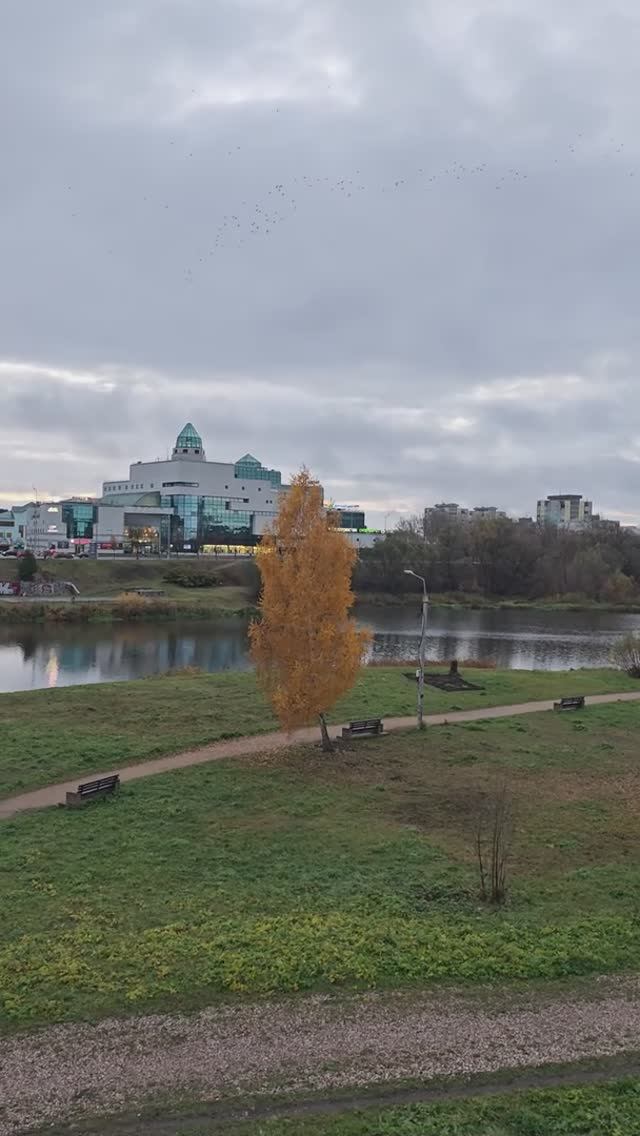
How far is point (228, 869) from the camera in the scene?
14172 mm

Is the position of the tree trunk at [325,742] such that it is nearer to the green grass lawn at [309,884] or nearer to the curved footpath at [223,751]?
the green grass lawn at [309,884]

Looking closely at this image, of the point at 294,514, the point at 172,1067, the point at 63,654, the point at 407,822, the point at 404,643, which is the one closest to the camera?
the point at 172,1067

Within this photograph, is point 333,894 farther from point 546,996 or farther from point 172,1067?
point 172,1067

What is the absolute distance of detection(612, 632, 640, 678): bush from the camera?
127 ft

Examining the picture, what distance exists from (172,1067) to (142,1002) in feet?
4.68

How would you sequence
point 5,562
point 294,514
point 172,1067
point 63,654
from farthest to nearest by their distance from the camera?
point 5,562, point 63,654, point 294,514, point 172,1067

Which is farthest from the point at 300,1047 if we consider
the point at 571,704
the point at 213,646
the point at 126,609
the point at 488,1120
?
the point at 126,609

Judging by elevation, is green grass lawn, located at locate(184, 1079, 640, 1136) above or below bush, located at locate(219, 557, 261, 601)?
below

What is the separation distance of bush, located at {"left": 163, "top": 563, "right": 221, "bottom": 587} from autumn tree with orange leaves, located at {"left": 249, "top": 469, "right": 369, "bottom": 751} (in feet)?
229

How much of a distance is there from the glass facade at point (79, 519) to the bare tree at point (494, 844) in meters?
124

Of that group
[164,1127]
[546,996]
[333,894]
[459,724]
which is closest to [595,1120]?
[546,996]

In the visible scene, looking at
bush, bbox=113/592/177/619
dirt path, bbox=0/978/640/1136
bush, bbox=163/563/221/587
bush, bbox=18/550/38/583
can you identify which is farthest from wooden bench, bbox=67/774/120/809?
bush, bbox=163/563/221/587

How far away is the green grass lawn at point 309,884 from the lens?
33.5 feet

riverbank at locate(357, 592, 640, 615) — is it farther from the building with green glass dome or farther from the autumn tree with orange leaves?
the autumn tree with orange leaves
